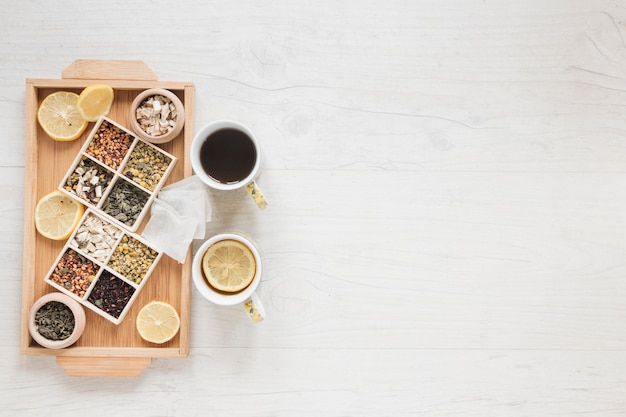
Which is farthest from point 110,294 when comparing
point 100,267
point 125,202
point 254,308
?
point 254,308

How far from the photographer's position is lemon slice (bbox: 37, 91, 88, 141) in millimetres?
1020

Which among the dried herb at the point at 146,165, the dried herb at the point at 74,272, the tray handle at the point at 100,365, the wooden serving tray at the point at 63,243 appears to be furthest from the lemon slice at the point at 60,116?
the tray handle at the point at 100,365

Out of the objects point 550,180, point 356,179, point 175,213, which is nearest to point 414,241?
point 356,179

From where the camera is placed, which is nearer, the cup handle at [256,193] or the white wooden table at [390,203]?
the cup handle at [256,193]

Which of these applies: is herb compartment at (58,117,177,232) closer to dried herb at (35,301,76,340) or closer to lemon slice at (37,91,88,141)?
lemon slice at (37,91,88,141)

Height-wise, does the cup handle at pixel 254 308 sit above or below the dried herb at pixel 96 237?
below

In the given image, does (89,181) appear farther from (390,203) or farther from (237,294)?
(390,203)

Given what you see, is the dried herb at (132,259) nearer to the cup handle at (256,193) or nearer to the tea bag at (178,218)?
the tea bag at (178,218)

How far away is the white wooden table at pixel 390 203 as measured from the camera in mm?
1077

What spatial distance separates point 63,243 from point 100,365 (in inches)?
10.3

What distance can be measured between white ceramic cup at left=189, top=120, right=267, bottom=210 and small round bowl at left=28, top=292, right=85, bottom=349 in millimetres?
363

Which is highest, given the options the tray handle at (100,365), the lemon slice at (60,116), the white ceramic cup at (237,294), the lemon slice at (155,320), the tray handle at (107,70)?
the tray handle at (107,70)

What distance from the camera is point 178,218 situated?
102cm

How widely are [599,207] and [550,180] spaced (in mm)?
123
